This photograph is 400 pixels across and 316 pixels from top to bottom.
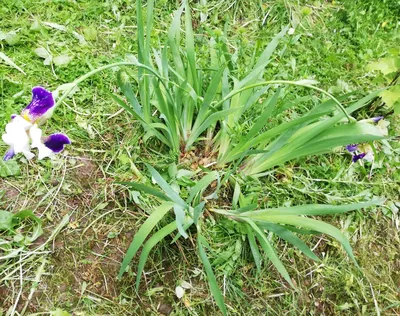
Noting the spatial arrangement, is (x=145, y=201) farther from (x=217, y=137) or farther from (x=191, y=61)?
(x=191, y=61)

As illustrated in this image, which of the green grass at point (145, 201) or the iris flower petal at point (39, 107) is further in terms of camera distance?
the green grass at point (145, 201)

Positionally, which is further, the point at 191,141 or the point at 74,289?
the point at 191,141

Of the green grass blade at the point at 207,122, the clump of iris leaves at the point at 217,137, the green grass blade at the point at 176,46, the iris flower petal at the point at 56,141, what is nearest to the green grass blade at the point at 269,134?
the clump of iris leaves at the point at 217,137

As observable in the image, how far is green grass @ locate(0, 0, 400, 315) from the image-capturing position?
4.96 feet

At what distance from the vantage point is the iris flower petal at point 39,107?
981mm

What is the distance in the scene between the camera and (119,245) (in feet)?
5.13

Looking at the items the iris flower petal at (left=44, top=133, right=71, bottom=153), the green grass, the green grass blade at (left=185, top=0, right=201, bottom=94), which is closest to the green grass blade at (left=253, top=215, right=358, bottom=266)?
the green grass

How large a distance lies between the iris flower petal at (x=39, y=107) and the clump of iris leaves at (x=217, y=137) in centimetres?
38

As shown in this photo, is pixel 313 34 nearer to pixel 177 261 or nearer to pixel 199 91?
pixel 199 91

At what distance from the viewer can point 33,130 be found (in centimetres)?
97

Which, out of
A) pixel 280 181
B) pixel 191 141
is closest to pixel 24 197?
pixel 191 141

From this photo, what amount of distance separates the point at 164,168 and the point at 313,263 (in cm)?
67

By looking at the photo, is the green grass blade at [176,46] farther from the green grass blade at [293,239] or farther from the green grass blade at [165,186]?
the green grass blade at [293,239]

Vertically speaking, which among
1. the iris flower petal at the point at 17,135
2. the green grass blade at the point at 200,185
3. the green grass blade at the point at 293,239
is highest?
the iris flower petal at the point at 17,135
